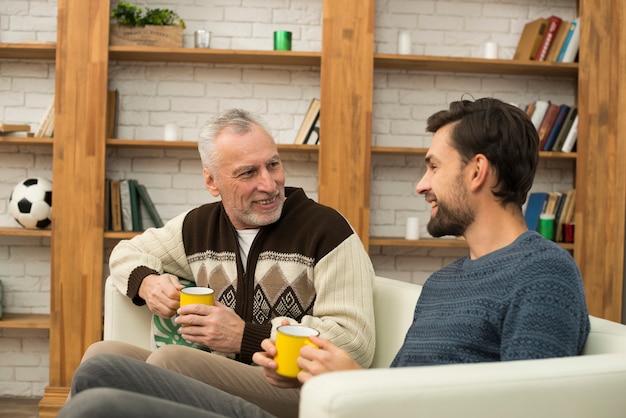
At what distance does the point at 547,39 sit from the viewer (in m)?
3.77

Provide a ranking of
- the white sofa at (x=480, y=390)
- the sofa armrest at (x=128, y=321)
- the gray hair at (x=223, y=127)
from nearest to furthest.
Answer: the white sofa at (x=480, y=390) < the gray hair at (x=223, y=127) < the sofa armrest at (x=128, y=321)

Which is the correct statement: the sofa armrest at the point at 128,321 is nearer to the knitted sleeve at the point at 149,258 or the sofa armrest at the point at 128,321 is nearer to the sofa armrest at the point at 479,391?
the knitted sleeve at the point at 149,258

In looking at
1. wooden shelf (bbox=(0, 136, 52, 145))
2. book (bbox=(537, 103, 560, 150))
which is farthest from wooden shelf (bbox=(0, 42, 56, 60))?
book (bbox=(537, 103, 560, 150))

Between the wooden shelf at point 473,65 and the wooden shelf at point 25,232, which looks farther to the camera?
the wooden shelf at point 473,65

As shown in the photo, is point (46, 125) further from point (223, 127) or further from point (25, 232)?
point (223, 127)

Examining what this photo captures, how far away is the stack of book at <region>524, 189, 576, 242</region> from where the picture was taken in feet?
12.3

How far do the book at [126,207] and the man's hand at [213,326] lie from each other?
179 cm

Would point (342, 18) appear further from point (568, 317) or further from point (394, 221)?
point (568, 317)

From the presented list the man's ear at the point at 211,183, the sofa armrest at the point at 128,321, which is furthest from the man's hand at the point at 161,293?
the man's ear at the point at 211,183

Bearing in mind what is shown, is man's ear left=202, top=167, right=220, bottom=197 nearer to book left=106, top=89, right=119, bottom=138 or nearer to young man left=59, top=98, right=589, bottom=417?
young man left=59, top=98, right=589, bottom=417

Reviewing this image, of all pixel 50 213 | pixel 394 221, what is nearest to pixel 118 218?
pixel 50 213

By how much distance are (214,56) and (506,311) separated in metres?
2.63

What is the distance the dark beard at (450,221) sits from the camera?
1580 mm

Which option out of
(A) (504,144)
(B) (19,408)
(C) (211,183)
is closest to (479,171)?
(A) (504,144)
